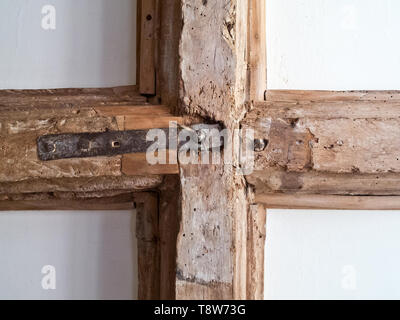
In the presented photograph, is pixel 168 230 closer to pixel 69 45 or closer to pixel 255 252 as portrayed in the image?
pixel 255 252

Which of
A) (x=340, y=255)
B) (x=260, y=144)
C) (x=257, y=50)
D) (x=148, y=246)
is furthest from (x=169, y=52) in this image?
(x=340, y=255)

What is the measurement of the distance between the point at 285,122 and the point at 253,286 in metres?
0.53

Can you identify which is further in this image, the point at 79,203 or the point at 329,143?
the point at 79,203

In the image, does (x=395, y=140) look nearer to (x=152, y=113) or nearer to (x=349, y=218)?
(x=349, y=218)

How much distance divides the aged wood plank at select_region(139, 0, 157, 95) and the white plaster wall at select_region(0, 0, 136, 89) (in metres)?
0.05

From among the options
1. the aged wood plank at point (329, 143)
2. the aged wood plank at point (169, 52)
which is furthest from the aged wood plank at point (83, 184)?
the aged wood plank at point (329, 143)

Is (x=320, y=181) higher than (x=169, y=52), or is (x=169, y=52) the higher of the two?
(x=169, y=52)

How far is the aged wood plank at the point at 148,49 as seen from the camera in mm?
978

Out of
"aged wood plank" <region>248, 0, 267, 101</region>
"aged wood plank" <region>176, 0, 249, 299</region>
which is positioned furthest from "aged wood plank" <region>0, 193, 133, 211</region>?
"aged wood plank" <region>248, 0, 267, 101</region>

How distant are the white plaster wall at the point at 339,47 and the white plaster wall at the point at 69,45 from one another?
1.68 feet

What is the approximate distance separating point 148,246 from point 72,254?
0.26 metres

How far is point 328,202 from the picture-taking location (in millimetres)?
986

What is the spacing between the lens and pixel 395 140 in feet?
2.80

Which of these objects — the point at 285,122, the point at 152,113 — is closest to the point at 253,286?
the point at 285,122
